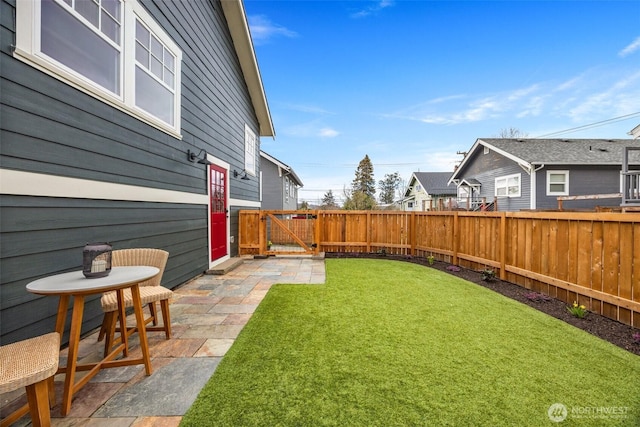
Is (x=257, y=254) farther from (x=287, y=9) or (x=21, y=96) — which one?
(x=287, y=9)

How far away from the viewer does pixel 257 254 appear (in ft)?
23.6

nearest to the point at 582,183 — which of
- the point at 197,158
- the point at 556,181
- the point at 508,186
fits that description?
the point at 556,181

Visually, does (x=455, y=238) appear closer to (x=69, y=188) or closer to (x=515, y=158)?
(x=69, y=188)

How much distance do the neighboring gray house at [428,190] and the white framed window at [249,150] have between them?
16.3 meters

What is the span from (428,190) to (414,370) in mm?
23851

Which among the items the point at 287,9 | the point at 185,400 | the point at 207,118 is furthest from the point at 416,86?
the point at 185,400

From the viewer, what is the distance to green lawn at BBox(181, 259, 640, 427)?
1610mm

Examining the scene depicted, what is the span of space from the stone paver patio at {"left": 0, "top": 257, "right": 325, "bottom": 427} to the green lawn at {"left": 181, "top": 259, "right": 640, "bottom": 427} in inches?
5.9

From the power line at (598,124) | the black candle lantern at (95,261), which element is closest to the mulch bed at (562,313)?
the black candle lantern at (95,261)

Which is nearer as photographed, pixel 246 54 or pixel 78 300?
pixel 78 300

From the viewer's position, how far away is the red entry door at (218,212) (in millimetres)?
5785

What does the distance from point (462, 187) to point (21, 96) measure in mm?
20811

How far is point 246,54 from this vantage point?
7340mm

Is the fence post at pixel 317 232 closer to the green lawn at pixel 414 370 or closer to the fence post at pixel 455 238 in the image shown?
the fence post at pixel 455 238
